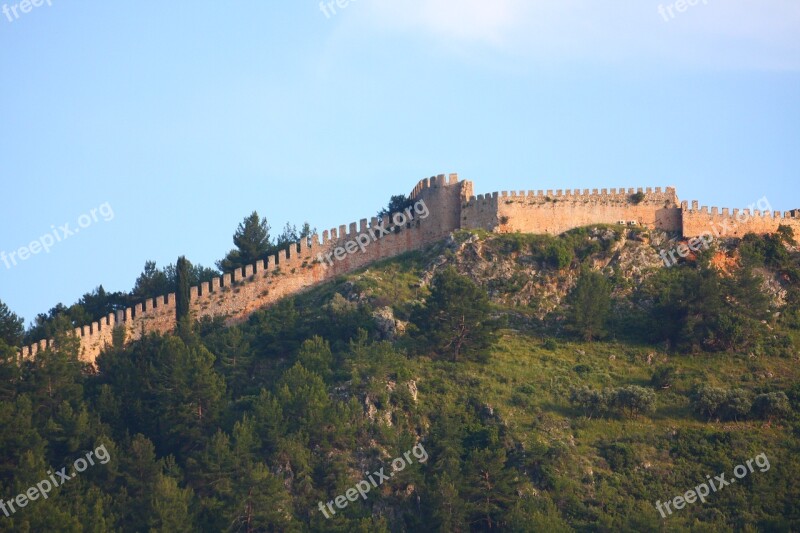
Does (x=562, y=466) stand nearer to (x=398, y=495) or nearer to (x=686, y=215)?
(x=398, y=495)

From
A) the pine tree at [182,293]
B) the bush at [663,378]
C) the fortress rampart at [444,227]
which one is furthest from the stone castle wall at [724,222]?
the pine tree at [182,293]

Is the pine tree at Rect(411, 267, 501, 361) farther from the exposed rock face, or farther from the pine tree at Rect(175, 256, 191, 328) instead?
Answer: the pine tree at Rect(175, 256, 191, 328)

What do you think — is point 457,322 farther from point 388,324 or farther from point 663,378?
point 663,378

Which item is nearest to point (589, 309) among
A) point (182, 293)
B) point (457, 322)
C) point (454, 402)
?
point (457, 322)

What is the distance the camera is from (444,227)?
76.5 metres

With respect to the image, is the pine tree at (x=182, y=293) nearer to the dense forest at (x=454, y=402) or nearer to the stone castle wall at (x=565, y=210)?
the dense forest at (x=454, y=402)

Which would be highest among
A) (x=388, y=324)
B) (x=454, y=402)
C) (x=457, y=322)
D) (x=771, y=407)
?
(x=388, y=324)

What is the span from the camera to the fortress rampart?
7525cm

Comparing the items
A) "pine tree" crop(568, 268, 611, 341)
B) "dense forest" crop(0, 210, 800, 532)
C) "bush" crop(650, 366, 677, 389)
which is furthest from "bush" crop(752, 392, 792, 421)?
"pine tree" crop(568, 268, 611, 341)

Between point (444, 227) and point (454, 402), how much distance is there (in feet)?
47.2

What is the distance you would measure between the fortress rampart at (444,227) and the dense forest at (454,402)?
113cm

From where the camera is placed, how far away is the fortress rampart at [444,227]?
75.2m

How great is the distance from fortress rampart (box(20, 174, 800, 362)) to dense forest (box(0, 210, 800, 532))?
113cm

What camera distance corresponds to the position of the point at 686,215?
2977 inches
